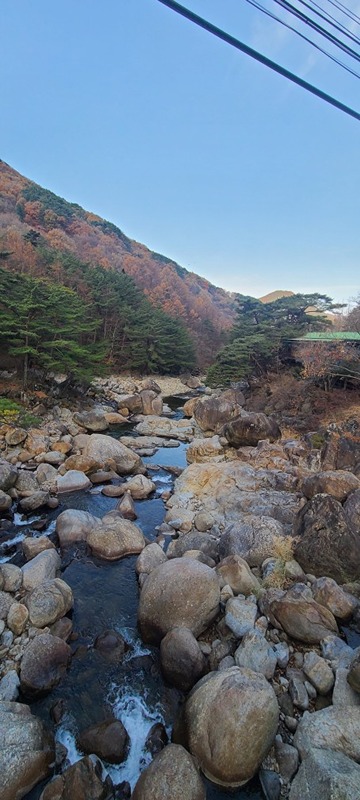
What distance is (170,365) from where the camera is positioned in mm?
34094

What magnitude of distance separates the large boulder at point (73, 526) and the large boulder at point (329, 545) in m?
4.13

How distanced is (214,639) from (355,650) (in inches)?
69.1

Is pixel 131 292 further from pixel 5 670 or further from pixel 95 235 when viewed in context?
pixel 5 670

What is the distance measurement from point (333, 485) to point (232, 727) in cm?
536

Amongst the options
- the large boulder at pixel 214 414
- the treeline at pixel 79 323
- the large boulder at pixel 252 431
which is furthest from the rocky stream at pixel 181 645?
the treeline at pixel 79 323

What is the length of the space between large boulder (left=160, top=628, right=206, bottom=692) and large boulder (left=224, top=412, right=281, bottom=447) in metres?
9.34

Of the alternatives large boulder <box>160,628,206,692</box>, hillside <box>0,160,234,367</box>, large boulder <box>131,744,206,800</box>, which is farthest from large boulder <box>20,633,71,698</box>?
hillside <box>0,160,234,367</box>

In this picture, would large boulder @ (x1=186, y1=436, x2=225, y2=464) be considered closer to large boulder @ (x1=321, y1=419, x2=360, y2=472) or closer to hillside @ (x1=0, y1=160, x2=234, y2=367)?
large boulder @ (x1=321, y1=419, x2=360, y2=472)

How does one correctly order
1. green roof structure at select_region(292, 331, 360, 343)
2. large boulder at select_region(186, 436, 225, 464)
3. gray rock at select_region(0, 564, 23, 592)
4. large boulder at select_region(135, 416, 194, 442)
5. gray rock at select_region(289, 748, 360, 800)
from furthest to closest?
green roof structure at select_region(292, 331, 360, 343) < large boulder at select_region(135, 416, 194, 442) < large boulder at select_region(186, 436, 225, 464) < gray rock at select_region(0, 564, 23, 592) < gray rock at select_region(289, 748, 360, 800)

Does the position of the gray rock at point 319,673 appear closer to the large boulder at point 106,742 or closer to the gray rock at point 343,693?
the gray rock at point 343,693

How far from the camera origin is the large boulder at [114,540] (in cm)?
664

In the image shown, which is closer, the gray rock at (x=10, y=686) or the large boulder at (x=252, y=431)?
the gray rock at (x=10, y=686)

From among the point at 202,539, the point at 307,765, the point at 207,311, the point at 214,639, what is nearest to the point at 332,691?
the point at 307,765

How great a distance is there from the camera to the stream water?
352 cm
